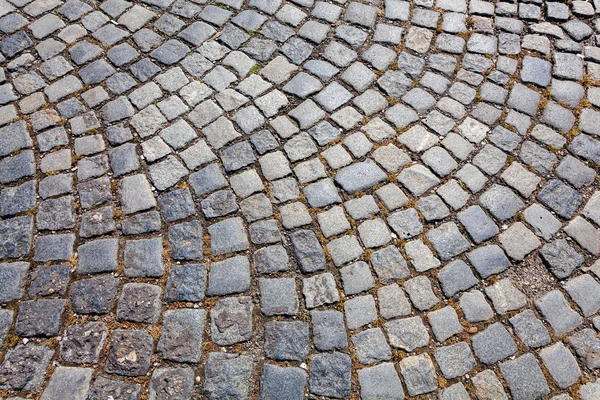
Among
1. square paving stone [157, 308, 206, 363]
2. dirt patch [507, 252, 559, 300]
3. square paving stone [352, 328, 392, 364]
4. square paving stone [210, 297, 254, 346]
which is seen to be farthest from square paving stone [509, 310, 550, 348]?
square paving stone [157, 308, 206, 363]

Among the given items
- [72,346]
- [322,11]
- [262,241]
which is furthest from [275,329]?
[322,11]

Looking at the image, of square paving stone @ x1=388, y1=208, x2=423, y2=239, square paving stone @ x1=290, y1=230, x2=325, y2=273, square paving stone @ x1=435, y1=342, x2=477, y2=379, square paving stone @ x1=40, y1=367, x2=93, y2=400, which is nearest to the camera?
square paving stone @ x1=40, y1=367, x2=93, y2=400

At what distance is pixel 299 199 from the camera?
358 centimetres

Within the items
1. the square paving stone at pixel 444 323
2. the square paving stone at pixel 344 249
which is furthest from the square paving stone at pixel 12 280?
the square paving stone at pixel 444 323

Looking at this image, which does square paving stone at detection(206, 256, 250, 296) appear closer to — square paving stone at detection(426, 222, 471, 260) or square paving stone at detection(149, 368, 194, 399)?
square paving stone at detection(149, 368, 194, 399)

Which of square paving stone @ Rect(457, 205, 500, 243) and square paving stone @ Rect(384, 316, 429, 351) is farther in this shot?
square paving stone @ Rect(457, 205, 500, 243)

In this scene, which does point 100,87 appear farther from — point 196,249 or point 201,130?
point 196,249

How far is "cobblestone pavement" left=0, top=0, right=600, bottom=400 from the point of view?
3.02 m

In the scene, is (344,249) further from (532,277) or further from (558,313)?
(558,313)

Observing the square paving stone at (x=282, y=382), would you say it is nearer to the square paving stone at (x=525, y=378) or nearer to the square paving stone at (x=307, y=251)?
the square paving stone at (x=307, y=251)

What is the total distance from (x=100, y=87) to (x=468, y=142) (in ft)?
8.24

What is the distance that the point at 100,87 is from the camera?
4.08 metres

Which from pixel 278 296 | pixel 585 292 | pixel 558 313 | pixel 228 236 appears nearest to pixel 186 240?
pixel 228 236

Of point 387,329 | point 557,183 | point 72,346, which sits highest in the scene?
point 557,183
